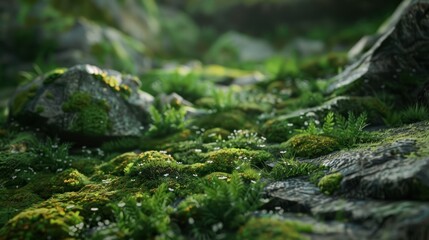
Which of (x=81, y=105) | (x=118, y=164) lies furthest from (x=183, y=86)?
(x=118, y=164)

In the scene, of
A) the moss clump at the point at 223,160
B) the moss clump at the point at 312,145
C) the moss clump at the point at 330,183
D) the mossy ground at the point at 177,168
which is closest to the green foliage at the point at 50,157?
the mossy ground at the point at 177,168

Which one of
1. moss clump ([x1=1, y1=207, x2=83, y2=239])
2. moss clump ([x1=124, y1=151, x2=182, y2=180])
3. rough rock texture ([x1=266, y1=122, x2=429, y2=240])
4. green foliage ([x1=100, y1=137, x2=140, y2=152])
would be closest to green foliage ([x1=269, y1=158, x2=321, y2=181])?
rough rock texture ([x1=266, y1=122, x2=429, y2=240])

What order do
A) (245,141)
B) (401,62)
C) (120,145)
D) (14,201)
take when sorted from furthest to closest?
(401,62) < (120,145) < (245,141) < (14,201)

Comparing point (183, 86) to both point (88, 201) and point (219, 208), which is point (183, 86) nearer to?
point (88, 201)

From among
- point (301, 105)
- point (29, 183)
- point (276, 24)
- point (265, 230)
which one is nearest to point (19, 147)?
point (29, 183)

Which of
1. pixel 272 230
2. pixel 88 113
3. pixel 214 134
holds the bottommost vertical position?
pixel 272 230

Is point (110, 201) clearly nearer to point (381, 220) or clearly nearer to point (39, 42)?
point (381, 220)

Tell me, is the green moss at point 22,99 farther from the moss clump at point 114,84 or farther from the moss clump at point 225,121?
the moss clump at point 225,121
